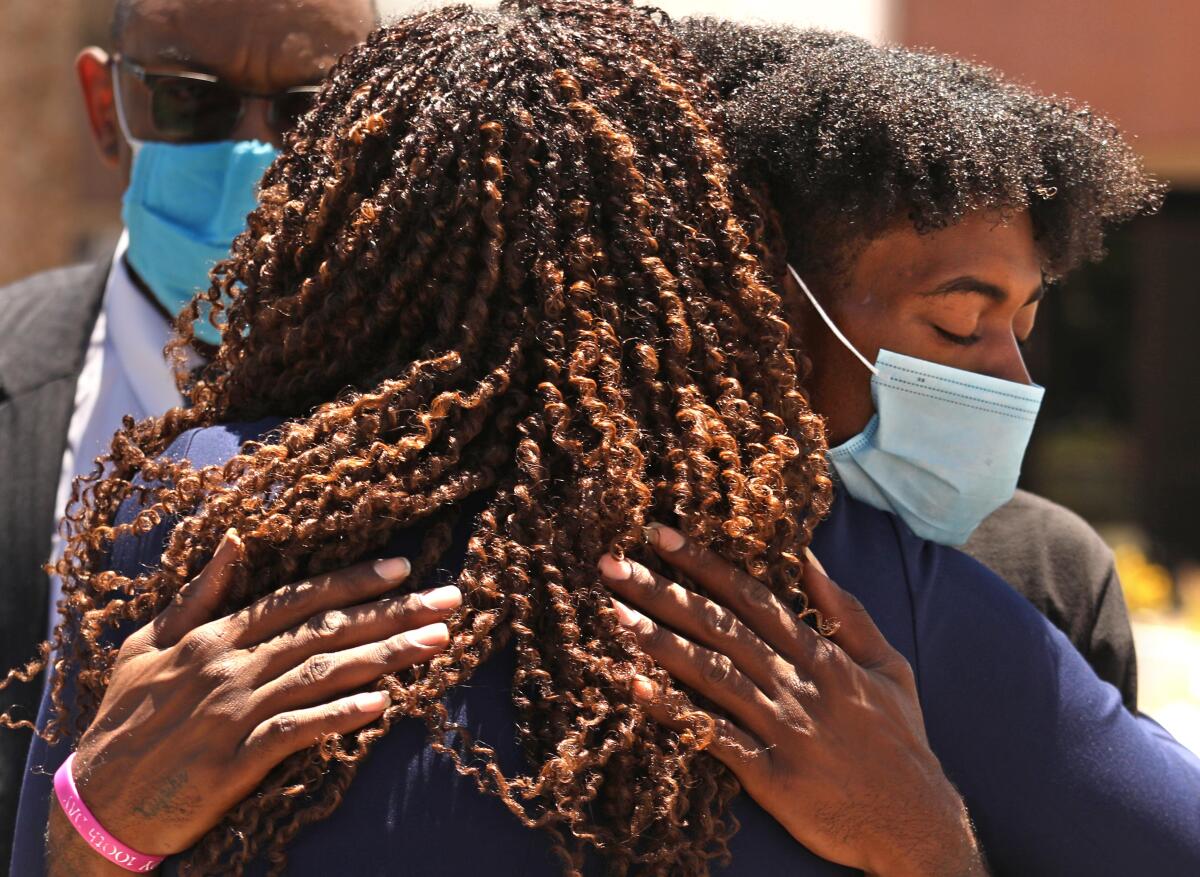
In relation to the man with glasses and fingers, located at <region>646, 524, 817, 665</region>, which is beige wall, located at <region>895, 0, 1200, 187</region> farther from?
fingers, located at <region>646, 524, 817, 665</region>

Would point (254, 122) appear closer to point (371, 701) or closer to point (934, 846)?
point (371, 701)

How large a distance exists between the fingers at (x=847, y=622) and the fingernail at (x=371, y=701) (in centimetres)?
53

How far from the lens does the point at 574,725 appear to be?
1.50 metres

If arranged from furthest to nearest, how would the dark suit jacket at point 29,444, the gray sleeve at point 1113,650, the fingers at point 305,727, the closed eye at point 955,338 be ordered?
the dark suit jacket at point 29,444 → the gray sleeve at point 1113,650 → the closed eye at point 955,338 → the fingers at point 305,727

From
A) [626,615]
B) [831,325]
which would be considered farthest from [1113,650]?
[626,615]

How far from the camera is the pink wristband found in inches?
62.9

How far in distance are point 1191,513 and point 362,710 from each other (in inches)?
248

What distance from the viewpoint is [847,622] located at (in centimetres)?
Result: 167

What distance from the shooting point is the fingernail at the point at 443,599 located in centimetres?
154

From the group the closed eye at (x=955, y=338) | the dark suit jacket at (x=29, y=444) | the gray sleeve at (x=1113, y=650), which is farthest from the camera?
the dark suit jacket at (x=29, y=444)

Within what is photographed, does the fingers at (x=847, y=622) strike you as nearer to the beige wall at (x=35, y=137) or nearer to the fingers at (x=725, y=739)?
the fingers at (x=725, y=739)

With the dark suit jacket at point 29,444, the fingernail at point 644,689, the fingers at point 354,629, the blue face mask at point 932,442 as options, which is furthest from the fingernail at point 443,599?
the dark suit jacket at point 29,444

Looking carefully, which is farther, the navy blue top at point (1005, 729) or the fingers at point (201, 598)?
the navy blue top at point (1005, 729)

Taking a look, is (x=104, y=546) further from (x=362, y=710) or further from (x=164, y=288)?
(x=164, y=288)
